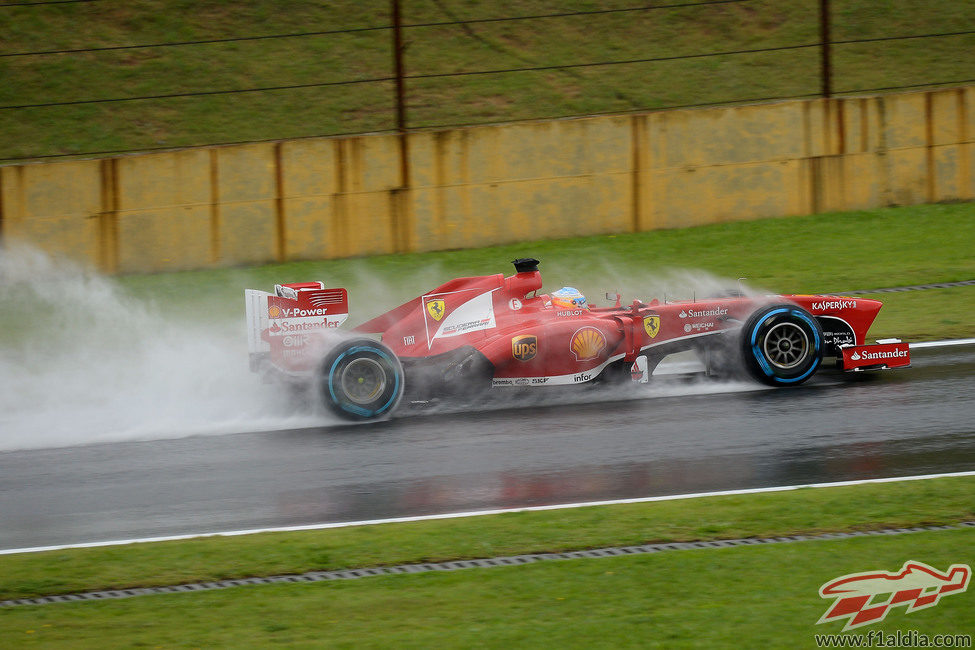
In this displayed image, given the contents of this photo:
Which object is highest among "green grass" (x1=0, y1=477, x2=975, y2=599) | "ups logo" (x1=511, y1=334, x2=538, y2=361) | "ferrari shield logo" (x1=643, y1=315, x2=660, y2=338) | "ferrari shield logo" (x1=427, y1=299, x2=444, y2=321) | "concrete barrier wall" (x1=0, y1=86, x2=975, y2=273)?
"concrete barrier wall" (x1=0, y1=86, x2=975, y2=273)

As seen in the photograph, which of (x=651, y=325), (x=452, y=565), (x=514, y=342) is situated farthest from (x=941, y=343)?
(x=452, y=565)

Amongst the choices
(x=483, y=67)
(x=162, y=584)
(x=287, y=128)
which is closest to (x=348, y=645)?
(x=162, y=584)

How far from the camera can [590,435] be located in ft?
27.3

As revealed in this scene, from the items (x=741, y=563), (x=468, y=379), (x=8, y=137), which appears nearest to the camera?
(x=741, y=563)

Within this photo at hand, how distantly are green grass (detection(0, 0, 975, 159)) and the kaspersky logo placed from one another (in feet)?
46.8

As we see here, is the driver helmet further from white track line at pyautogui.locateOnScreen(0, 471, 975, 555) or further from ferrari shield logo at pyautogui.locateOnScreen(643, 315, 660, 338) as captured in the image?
white track line at pyautogui.locateOnScreen(0, 471, 975, 555)

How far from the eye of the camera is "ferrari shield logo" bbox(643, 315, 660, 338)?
9.41 metres

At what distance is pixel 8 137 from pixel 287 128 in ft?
14.4

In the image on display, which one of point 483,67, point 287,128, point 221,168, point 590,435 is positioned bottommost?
point 590,435

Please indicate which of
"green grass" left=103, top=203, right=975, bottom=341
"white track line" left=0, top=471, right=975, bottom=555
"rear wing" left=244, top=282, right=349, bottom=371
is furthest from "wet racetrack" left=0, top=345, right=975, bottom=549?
"green grass" left=103, top=203, right=975, bottom=341

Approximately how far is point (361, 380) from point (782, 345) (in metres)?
3.53

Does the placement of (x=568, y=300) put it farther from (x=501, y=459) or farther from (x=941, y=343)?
(x=941, y=343)

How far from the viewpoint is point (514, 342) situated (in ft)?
30.2

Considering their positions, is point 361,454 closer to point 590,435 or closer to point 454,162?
point 590,435
